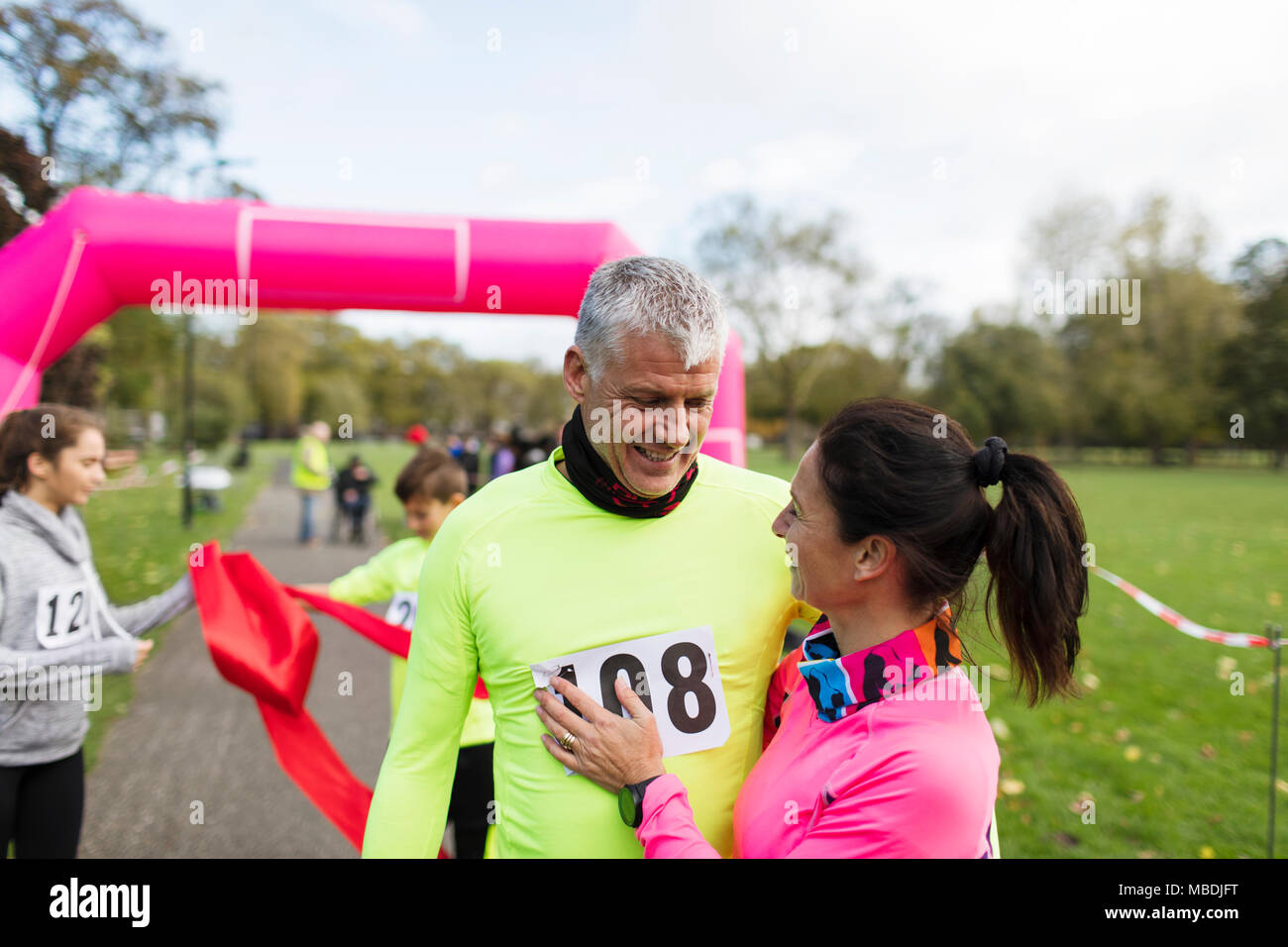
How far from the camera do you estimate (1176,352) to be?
4172 centimetres

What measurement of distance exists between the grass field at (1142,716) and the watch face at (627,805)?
744 mm

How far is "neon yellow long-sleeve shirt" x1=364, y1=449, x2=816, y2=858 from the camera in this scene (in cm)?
153

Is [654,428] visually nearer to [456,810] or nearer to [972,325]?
[456,810]

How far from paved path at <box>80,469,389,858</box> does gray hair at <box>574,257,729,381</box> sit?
3235 mm

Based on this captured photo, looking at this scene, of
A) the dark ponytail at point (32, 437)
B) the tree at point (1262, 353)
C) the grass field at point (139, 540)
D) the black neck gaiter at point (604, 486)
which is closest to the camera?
the black neck gaiter at point (604, 486)

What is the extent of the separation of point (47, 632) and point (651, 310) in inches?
94.8

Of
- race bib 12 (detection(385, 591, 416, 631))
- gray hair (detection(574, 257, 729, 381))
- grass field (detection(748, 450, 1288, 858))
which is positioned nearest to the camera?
gray hair (detection(574, 257, 729, 381))

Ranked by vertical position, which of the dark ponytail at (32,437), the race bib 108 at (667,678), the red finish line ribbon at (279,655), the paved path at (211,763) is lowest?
the paved path at (211,763)

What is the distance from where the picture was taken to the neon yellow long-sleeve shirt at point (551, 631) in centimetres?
153
